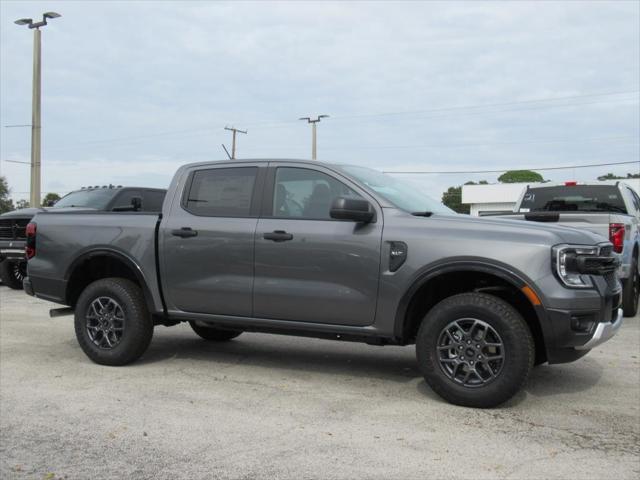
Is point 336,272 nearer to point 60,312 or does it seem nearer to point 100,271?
point 100,271

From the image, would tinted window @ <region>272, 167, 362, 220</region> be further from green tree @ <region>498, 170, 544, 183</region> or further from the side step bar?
green tree @ <region>498, 170, 544, 183</region>

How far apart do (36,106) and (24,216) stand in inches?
417

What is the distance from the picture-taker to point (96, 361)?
20.8 feet

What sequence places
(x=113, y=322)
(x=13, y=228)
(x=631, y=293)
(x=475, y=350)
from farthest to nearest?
(x=13, y=228), (x=631, y=293), (x=113, y=322), (x=475, y=350)

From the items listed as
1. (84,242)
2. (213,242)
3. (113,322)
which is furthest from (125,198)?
(213,242)

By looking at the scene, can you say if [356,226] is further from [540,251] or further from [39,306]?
[39,306]

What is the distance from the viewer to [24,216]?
12820 mm

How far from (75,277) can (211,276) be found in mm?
1694

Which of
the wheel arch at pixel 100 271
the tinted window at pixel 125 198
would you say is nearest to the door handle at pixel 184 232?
the wheel arch at pixel 100 271

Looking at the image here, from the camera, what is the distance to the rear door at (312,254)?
17.3ft

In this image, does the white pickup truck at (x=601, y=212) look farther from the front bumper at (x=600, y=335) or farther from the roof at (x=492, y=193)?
the roof at (x=492, y=193)

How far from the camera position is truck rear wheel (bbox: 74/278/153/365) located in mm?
6211

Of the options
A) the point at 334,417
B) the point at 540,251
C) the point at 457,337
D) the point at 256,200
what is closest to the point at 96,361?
the point at 256,200

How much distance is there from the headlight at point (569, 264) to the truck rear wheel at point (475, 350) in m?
0.42
